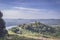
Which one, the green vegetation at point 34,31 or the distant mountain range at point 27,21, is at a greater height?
the distant mountain range at point 27,21

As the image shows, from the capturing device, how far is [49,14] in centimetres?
200

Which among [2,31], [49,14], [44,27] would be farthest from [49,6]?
[2,31]

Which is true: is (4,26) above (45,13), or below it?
below

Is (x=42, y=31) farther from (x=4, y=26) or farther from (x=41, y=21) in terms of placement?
(x=4, y=26)

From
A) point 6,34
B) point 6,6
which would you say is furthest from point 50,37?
point 6,6

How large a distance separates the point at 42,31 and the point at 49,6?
13.2 inches

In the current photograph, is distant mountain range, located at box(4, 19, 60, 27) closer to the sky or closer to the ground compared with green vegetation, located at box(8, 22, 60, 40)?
closer to the sky

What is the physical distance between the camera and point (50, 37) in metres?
1.98

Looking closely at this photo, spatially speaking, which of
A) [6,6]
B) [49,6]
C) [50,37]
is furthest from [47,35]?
[6,6]

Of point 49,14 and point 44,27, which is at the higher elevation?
point 49,14

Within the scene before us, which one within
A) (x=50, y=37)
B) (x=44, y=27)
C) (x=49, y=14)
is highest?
(x=49, y=14)

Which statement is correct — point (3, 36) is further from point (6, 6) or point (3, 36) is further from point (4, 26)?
point (6, 6)

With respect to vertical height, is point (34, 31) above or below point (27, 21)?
below

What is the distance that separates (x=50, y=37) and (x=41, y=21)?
9.2 inches
